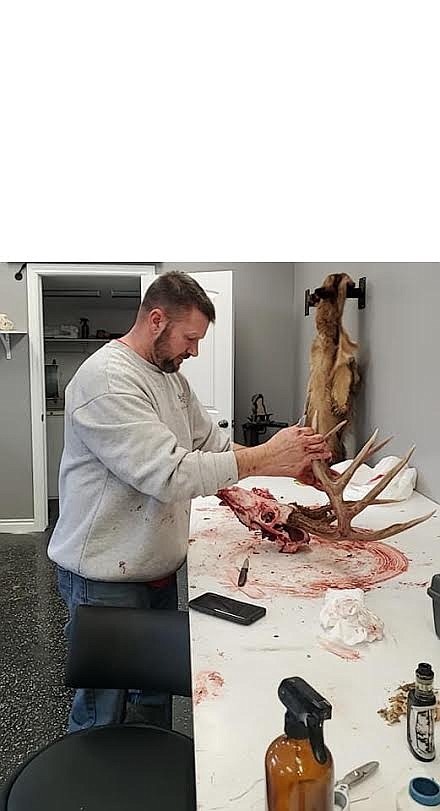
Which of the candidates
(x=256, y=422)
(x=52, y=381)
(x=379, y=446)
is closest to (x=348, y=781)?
(x=379, y=446)

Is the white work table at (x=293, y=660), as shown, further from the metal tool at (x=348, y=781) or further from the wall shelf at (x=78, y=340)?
the wall shelf at (x=78, y=340)

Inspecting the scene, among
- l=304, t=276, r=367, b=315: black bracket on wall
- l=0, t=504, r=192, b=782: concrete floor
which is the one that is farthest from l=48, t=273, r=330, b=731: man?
l=304, t=276, r=367, b=315: black bracket on wall

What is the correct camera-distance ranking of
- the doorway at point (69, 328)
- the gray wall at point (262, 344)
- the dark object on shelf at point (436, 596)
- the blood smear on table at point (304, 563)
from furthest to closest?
the doorway at point (69, 328) < the gray wall at point (262, 344) < the blood smear on table at point (304, 563) < the dark object on shelf at point (436, 596)

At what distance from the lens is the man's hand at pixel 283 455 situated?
1.19 meters

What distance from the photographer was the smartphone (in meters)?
0.93

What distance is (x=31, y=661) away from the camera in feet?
6.72

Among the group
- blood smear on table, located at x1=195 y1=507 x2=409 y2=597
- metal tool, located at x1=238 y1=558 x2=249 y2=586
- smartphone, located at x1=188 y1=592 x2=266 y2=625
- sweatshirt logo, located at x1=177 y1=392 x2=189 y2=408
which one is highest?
sweatshirt logo, located at x1=177 y1=392 x2=189 y2=408

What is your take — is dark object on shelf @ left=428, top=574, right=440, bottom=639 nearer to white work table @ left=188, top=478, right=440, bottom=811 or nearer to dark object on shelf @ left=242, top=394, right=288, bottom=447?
white work table @ left=188, top=478, right=440, bottom=811

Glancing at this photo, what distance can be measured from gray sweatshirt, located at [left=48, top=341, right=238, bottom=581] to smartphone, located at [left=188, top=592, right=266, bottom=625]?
200 mm

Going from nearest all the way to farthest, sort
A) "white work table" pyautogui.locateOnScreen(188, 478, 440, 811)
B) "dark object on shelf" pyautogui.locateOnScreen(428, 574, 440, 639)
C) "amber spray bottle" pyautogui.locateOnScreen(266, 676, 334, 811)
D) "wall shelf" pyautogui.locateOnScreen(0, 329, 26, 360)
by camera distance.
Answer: "amber spray bottle" pyautogui.locateOnScreen(266, 676, 334, 811) → "white work table" pyautogui.locateOnScreen(188, 478, 440, 811) → "dark object on shelf" pyautogui.locateOnScreen(428, 574, 440, 639) → "wall shelf" pyautogui.locateOnScreen(0, 329, 26, 360)

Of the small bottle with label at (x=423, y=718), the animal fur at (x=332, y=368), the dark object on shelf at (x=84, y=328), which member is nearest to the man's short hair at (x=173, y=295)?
the animal fur at (x=332, y=368)

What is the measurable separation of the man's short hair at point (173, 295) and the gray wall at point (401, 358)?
0.83 ft

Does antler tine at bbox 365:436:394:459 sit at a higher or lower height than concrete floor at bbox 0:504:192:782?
higher
